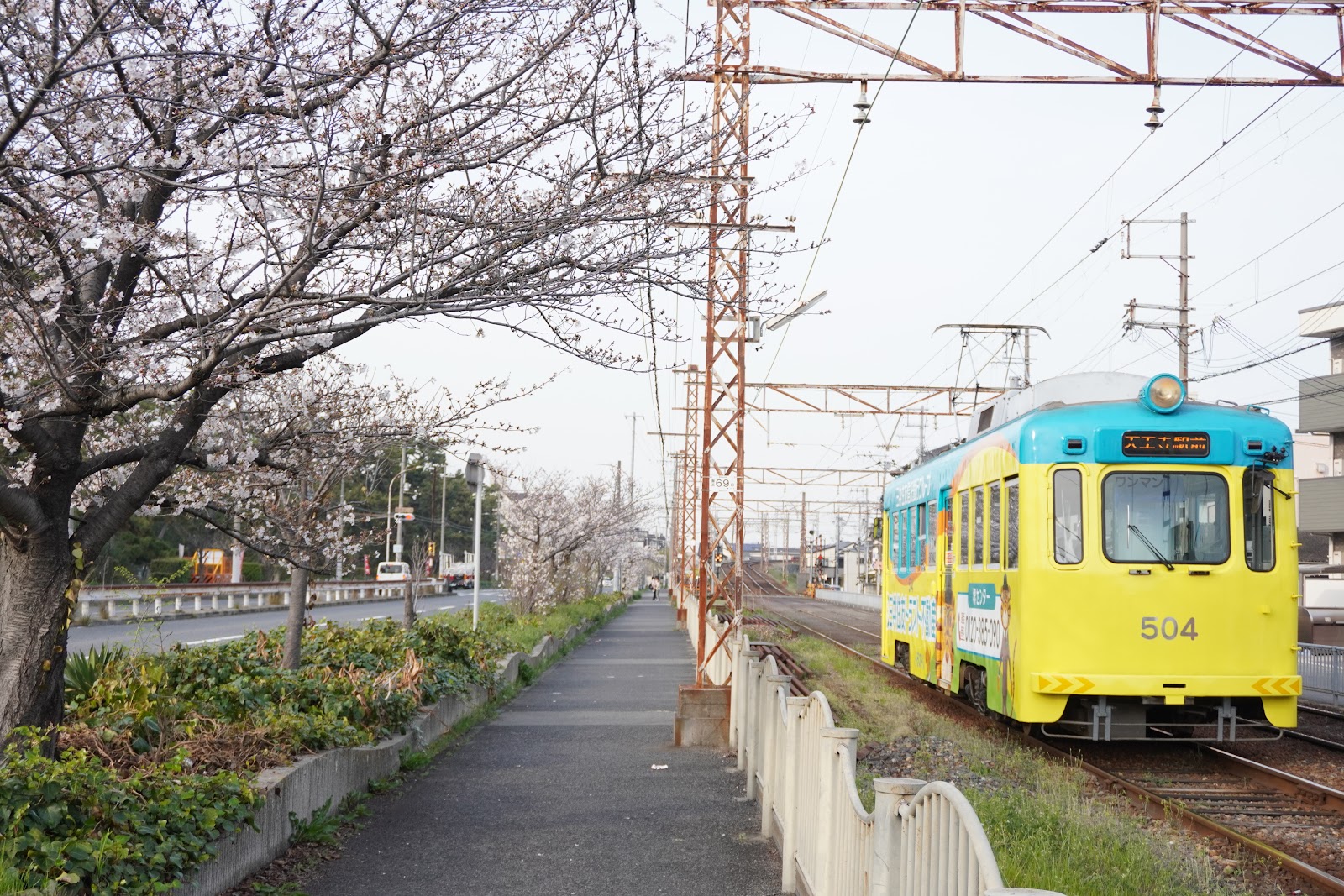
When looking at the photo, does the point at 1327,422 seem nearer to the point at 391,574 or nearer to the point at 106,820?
the point at 106,820

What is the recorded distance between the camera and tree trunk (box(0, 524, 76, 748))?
6.85m

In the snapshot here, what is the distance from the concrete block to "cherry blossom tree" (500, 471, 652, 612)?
19.3 m

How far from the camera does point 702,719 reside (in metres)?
13.3

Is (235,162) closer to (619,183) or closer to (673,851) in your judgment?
(619,183)

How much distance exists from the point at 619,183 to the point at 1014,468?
19.6ft

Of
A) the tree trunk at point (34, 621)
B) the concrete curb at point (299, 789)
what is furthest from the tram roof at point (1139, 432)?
the tree trunk at point (34, 621)

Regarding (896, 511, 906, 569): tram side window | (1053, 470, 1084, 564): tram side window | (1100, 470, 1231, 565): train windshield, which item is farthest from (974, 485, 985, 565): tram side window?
(896, 511, 906, 569): tram side window

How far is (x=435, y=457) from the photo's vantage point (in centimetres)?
2295

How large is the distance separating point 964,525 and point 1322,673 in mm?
8069

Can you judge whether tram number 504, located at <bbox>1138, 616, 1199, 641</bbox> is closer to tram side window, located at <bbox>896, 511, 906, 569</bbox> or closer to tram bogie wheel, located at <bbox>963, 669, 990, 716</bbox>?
tram bogie wheel, located at <bbox>963, 669, 990, 716</bbox>

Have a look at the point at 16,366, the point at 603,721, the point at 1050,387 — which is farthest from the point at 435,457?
the point at 16,366

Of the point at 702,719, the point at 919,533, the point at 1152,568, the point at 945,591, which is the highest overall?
the point at 919,533

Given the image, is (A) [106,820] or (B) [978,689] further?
(B) [978,689]

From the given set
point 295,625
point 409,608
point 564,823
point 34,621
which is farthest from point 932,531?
point 34,621
